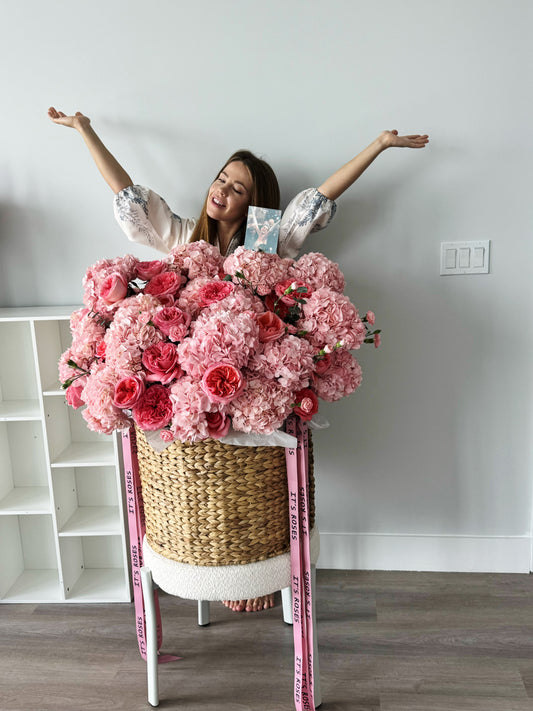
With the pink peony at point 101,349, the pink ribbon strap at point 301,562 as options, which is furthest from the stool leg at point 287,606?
the pink peony at point 101,349

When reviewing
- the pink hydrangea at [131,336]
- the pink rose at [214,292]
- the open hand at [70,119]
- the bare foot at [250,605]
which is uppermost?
the open hand at [70,119]

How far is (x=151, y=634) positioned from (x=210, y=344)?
2.62 feet

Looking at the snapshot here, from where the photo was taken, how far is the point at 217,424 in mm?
1252

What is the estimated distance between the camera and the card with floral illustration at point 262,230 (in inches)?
59.9

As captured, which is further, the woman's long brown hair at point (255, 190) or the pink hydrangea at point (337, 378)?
the woman's long brown hair at point (255, 190)

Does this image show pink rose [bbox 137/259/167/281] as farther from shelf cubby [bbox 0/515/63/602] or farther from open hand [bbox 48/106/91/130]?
shelf cubby [bbox 0/515/63/602]

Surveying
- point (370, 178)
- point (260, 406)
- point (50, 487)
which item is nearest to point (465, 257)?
point (370, 178)

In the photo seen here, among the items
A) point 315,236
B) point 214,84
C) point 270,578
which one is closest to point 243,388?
point 270,578

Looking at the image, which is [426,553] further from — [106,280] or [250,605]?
[106,280]

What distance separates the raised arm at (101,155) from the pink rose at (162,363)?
75 centimetres

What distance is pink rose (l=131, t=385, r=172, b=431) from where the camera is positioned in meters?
1.25

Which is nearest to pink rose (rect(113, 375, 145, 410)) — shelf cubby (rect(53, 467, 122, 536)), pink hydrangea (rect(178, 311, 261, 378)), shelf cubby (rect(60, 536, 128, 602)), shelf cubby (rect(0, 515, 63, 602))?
pink hydrangea (rect(178, 311, 261, 378))

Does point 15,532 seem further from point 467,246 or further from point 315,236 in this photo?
point 467,246

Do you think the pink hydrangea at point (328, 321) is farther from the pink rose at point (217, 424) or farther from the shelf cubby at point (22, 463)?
the shelf cubby at point (22, 463)
